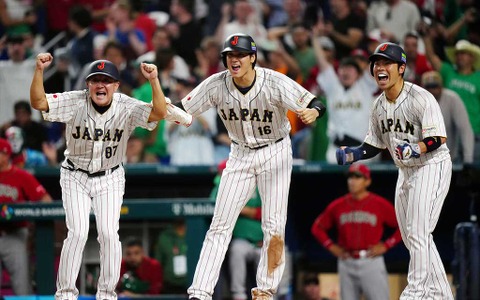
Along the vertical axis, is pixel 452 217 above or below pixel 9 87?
below

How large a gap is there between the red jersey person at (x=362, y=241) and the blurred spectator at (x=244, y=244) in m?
0.64

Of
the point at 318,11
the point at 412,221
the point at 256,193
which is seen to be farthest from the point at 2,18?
the point at 412,221

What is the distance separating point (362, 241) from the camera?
1059 centimetres

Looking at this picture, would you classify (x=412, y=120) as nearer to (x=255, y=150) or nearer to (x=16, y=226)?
(x=255, y=150)

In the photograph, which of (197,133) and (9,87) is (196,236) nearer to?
(197,133)

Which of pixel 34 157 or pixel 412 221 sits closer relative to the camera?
pixel 412 221

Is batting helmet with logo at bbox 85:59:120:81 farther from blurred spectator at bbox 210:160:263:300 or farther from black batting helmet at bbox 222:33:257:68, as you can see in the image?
blurred spectator at bbox 210:160:263:300

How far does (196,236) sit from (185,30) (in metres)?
4.14

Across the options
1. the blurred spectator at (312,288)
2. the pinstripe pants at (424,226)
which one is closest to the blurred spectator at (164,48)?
the blurred spectator at (312,288)

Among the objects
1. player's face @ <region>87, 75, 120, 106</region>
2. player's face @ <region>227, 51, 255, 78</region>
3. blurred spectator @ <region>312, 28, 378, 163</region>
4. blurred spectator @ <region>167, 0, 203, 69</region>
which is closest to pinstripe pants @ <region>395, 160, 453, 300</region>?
player's face @ <region>227, 51, 255, 78</region>

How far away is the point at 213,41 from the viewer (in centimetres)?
1331

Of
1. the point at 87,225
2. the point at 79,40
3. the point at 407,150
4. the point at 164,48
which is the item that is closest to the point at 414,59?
the point at 164,48

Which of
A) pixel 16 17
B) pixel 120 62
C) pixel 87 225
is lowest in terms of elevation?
pixel 87 225

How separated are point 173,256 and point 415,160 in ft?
Result: 10.8
